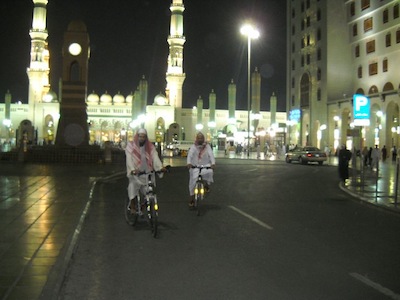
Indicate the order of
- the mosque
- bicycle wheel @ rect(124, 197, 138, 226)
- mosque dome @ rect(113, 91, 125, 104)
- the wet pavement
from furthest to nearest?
mosque dome @ rect(113, 91, 125, 104), the mosque, bicycle wheel @ rect(124, 197, 138, 226), the wet pavement

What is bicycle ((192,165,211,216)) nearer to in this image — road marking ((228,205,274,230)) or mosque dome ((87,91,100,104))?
road marking ((228,205,274,230))

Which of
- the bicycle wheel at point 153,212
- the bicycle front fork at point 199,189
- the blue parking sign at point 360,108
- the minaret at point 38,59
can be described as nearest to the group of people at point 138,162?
the bicycle wheel at point 153,212

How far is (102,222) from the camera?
34.3ft

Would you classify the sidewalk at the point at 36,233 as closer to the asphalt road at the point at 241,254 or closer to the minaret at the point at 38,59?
the asphalt road at the point at 241,254

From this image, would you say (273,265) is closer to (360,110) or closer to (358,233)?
(358,233)

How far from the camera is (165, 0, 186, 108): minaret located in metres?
89.0

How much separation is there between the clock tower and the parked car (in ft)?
54.0

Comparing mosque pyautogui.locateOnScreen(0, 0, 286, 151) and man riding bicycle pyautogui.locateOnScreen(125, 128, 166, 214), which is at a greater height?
mosque pyautogui.locateOnScreen(0, 0, 286, 151)

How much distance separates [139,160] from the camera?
9.14 meters

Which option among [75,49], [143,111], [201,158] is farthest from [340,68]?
[201,158]

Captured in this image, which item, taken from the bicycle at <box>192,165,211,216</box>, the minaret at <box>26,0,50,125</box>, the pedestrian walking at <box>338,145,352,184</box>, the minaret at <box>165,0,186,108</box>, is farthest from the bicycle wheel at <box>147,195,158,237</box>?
the minaret at <box>26,0,50,125</box>

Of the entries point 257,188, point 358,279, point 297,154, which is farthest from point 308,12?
point 358,279

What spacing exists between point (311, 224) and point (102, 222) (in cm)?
434

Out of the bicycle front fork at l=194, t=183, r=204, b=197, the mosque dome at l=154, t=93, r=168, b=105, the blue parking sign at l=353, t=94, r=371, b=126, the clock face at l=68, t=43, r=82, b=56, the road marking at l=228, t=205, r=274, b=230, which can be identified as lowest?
the road marking at l=228, t=205, r=274, b=230
